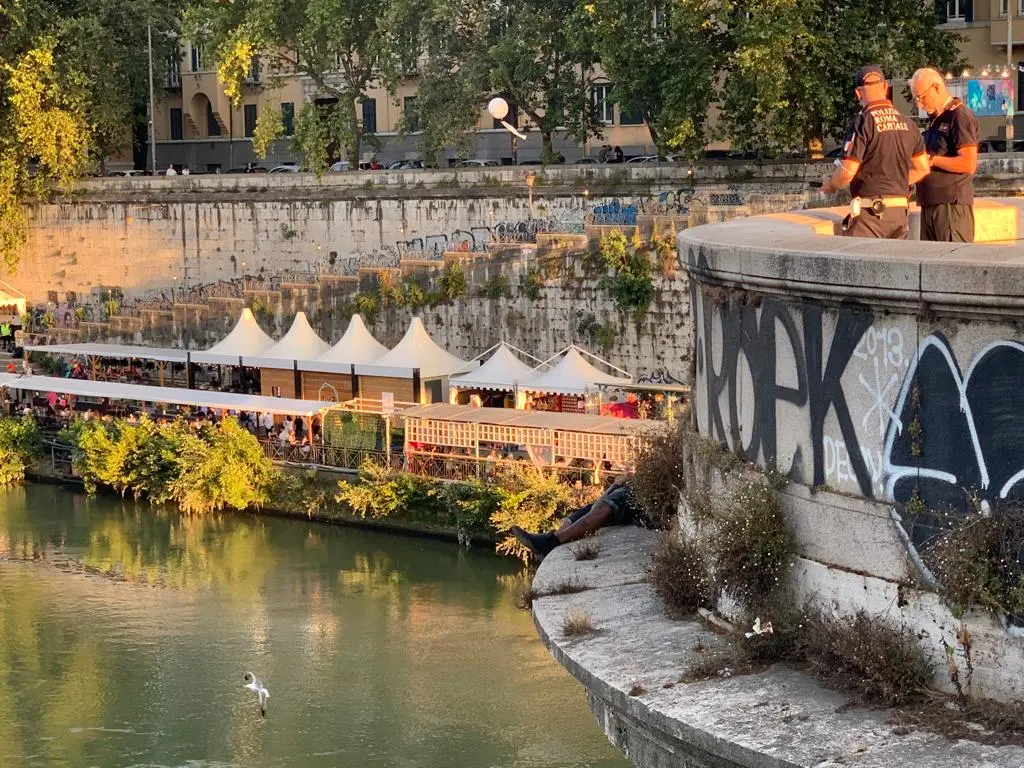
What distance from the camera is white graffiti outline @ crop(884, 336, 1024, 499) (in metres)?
5.41

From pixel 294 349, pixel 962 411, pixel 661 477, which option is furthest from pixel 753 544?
pixel 294 349

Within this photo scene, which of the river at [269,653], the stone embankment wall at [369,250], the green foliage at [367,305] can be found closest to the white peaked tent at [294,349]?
the green foliage at [367,305]

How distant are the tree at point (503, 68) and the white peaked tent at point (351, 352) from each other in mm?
8538

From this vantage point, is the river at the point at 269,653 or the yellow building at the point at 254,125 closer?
the river at the point at 269,653

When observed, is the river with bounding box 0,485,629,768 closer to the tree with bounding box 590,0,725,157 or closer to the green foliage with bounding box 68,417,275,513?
the green foliage with bounding box 68,417,275,513

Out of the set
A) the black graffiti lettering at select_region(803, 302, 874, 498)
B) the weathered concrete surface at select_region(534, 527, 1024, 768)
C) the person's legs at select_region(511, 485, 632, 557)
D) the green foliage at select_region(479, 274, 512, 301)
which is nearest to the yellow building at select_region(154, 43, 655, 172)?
the green foliage at select_region(479, 274, 512, 301)

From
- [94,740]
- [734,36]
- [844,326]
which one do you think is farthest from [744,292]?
[734,36]

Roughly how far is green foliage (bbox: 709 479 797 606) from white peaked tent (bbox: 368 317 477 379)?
866 inches

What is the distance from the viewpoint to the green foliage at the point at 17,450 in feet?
102

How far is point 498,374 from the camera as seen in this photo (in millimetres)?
27594

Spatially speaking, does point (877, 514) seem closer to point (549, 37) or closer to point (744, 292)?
point (744, 292)

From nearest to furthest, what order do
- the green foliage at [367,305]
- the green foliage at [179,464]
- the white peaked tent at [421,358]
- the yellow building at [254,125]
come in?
the green foliage at [179,464] < the white peaked tent at [421,358] < the green foliage at [367,305] < the yellow building at [254,125]

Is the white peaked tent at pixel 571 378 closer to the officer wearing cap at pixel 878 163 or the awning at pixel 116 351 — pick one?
the awning at pixel 116 351

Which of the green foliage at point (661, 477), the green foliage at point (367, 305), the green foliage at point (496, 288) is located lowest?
the green foliage at point (367, 305)
